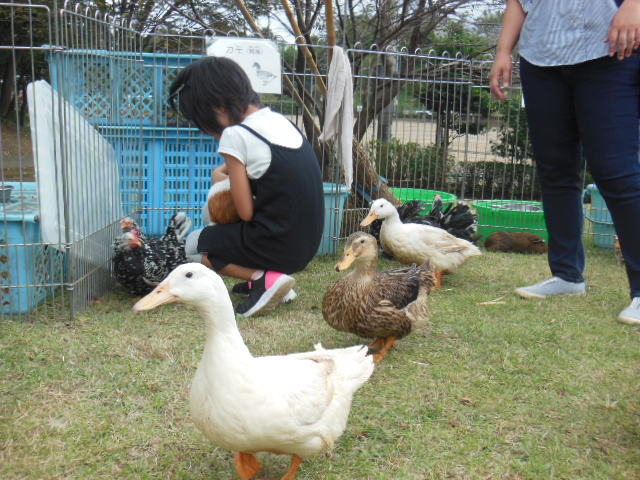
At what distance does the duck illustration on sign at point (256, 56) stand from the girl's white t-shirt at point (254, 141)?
4.20ft

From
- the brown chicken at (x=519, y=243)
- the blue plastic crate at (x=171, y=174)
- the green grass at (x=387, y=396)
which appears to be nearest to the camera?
the green grass at (x=387, y=396)

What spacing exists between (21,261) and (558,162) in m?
3.32

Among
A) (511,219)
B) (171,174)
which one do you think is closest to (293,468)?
(171,174)

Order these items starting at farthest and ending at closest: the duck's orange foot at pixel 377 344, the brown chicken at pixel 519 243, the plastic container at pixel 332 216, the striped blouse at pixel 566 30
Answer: the brown chicken at pixel 519 243
the plastic container at pixel 332 216
the duck's orange foot at pixel 377 344
the striped blouse at pixel 566 30

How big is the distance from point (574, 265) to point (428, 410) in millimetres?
2030

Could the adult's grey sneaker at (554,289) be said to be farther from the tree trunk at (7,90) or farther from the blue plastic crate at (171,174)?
the tree trunk at (7,90)

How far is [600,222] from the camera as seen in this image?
6.29 m

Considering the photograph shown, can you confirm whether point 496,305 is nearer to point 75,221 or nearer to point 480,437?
point 480,437

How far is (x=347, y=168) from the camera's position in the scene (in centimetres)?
534

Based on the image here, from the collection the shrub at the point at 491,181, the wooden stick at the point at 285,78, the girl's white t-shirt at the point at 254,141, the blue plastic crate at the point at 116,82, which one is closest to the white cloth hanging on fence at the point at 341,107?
the wooden stick at the point at 285,78

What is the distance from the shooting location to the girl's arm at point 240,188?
3.75 m

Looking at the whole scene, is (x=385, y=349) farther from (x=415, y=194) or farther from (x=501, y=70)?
(x=415, y=194)

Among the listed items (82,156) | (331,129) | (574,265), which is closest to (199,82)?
(82,156)

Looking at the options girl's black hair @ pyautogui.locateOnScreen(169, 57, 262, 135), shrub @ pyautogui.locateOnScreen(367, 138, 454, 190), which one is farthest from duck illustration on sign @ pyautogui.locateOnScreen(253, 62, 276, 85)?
shrub @ pyautogui.locateOnScreen(367, 138, 454, 190)
